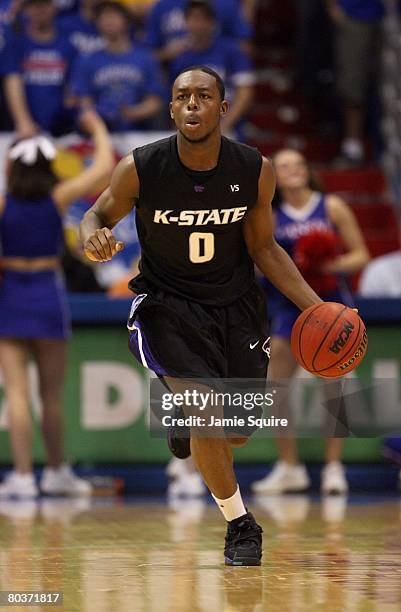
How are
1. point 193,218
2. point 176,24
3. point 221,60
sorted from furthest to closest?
point 176,24
point 221,60
point 193,218

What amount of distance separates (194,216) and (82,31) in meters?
7.53

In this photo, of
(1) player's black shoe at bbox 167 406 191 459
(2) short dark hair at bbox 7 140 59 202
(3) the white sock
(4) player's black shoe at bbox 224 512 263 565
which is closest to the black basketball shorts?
(1) player's black shoe at bbox 167 406 191 459

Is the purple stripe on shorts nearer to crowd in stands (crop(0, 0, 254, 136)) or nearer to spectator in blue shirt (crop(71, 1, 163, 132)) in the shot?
crowd in stands (crop(0, 0, 254, 136))

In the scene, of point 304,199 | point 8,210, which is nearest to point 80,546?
point 8,210

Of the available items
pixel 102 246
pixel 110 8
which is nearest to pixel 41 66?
pixel 110 8

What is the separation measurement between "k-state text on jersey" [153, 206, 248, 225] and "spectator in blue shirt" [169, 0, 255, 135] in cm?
658

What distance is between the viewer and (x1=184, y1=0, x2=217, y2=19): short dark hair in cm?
1241

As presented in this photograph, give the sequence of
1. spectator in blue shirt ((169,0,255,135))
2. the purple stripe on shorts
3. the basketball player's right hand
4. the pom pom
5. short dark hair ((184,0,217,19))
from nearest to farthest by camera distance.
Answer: the basketball player's right hand
the purple stripe on shorts
the pom pom
short dark hair ((184,0,217,19))
spectator in blue shirt ((169,0,255,135))

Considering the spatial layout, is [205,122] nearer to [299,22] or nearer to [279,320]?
[279,320]

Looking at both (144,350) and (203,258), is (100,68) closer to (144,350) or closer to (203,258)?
(203,258)

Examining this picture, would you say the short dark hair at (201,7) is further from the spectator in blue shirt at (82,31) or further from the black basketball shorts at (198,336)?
the black basketball shorts at (198,336)

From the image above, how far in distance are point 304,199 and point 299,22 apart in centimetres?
559

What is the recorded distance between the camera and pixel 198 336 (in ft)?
20.0

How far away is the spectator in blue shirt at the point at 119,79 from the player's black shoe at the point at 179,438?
254 inches
